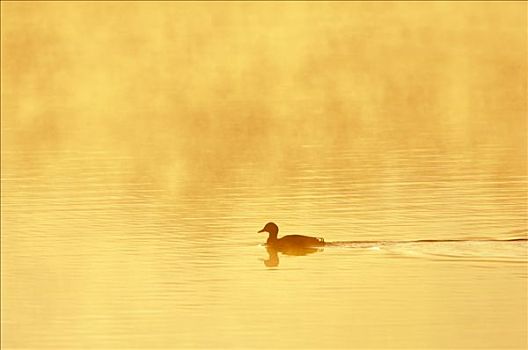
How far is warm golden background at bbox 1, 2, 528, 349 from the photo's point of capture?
14.3 meters

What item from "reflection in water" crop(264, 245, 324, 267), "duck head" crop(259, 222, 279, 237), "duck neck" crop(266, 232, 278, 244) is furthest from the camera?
"duck head" crop(259, 222, 279, 237)

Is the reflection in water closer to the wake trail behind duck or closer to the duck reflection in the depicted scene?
the duck reflection

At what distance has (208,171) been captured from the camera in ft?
69.1

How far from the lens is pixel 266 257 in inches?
650

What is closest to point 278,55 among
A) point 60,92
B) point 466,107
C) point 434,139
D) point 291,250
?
point 60,92

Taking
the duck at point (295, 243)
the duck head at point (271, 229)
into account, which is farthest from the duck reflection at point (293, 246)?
the duck head at point (271, 229)

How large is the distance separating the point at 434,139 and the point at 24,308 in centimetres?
901

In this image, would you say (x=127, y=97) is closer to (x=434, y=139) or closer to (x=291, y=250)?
(x=434, y=139)

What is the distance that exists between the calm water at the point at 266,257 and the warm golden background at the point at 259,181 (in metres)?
0.03

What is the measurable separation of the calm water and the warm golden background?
0.03 meters

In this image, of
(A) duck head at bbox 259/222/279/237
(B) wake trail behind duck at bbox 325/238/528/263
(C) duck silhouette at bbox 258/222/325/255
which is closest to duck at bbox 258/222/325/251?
(C) duck silhouette at bbox 258/222/325/255

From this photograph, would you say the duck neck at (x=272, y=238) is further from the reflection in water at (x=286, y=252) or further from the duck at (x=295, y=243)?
the reflection in water at (x=286, y=252)

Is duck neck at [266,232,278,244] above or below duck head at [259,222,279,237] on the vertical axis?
below

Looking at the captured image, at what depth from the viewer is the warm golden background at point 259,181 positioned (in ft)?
47.1
